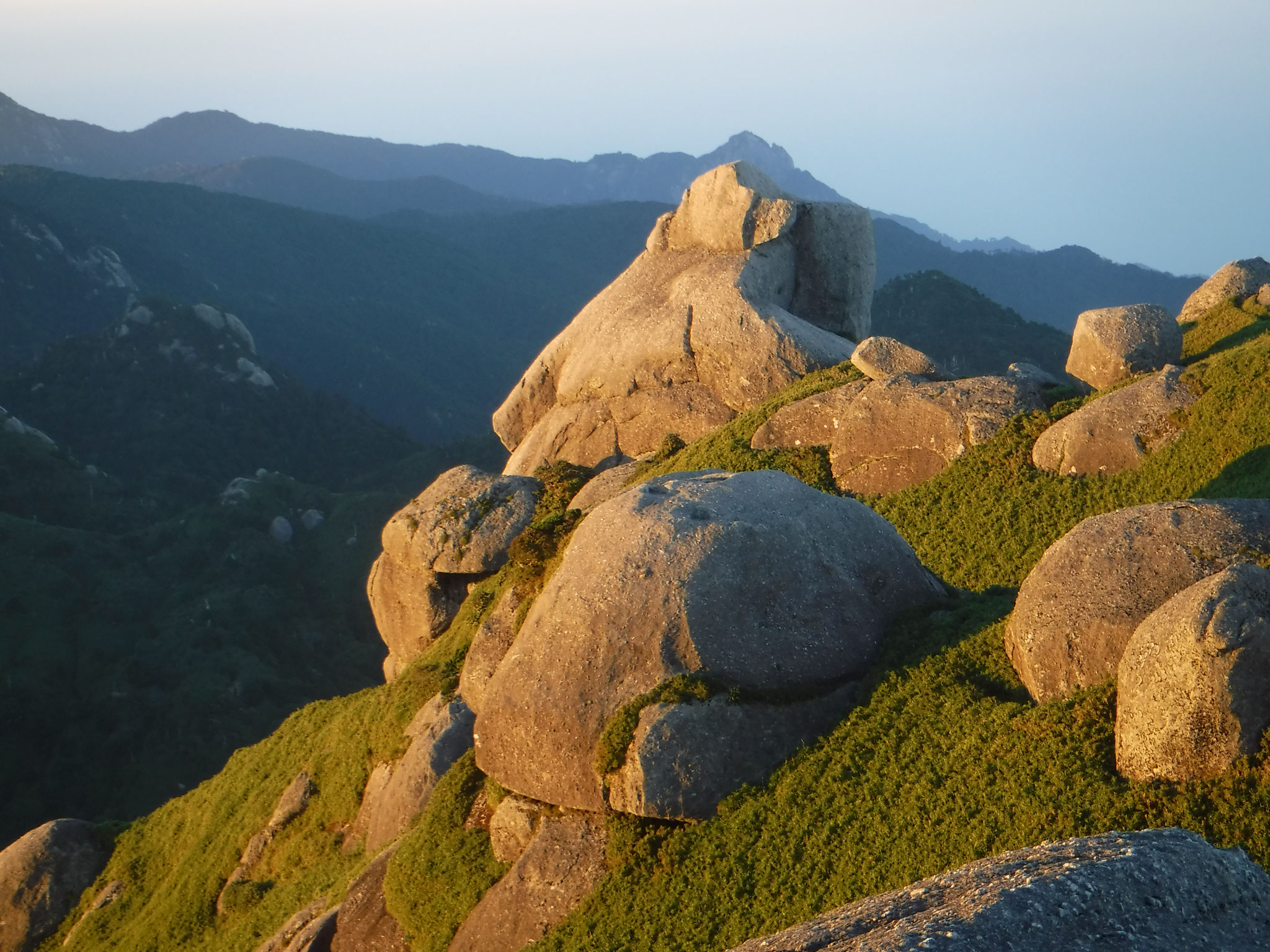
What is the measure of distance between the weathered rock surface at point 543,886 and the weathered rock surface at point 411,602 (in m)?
13.3

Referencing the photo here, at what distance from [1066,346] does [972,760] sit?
8035 cm

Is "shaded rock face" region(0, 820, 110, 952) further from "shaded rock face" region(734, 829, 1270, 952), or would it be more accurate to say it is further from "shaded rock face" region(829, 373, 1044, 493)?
"shaded rock face" region(734, 829, 1270, 952)

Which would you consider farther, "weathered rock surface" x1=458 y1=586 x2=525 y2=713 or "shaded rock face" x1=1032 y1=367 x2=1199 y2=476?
"weathered rock surface" x1=458 y1=586 x2=525 y2=713

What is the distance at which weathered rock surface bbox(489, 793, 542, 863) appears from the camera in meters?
15.5

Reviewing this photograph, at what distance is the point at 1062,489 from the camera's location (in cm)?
2098

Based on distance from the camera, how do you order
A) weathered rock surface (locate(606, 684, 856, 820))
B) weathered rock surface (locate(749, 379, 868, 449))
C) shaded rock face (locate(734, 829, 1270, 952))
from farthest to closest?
weathered rock surface (locate(749, 379, 868, 449)) < weathered rock surface (locate(606, 684, 856, 820)) < shaded rock face (locate(734, 829, 1270, 952))

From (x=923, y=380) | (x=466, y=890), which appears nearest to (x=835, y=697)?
(x=466, y=890)

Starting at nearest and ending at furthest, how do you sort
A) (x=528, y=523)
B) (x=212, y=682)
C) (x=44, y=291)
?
(x=528, y=523) < (x=212, y=682) < (x=44, y=291)

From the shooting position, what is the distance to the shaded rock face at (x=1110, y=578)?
13031mm

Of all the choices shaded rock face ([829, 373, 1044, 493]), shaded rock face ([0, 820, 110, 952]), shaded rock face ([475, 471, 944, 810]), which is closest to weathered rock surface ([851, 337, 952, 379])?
shaded rock face ([829, 373, 1044, 493])

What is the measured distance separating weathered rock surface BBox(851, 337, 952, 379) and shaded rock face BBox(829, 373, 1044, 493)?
0.69 metres

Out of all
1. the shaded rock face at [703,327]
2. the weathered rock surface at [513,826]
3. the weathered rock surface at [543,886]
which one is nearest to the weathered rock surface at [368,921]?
the weathered rock surface at [543,886]

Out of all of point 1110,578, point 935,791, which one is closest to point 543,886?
point 935,791

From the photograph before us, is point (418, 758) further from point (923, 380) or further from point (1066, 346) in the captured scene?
point (1066, 346)
